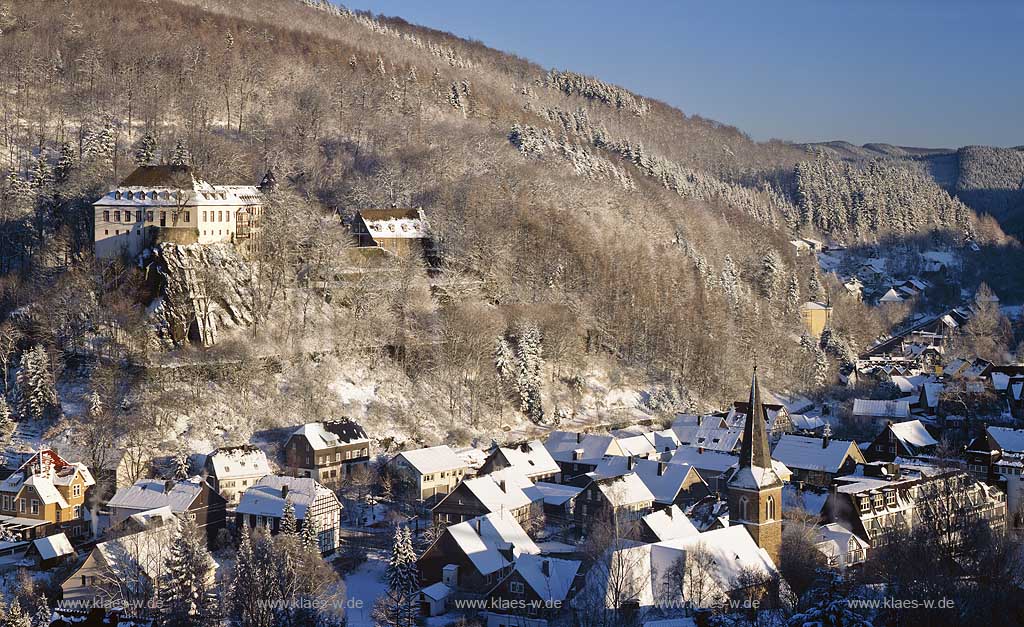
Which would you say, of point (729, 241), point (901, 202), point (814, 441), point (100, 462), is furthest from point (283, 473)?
point (901, 202)

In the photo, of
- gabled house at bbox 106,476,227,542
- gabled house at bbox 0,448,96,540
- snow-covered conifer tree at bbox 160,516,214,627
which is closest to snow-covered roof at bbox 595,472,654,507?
gabled house at bbox 106,476,227,542

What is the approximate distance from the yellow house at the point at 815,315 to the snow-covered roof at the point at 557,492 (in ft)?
187

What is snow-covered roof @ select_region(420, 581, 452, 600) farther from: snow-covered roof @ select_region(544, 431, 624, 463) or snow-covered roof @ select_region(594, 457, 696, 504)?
snow-covered roof @ select_region(544, 431, 624, 463)

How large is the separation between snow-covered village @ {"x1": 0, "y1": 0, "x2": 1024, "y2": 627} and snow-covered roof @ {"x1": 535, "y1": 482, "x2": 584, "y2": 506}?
0.79 ft

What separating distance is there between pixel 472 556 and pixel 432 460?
15.5m

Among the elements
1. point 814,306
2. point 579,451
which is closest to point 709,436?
point 579,451

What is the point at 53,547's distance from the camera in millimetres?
44625

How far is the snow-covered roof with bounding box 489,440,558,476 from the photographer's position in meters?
57.5

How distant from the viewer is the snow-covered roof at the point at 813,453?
5984 centimetres

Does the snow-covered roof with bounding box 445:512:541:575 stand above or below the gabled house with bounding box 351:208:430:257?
below

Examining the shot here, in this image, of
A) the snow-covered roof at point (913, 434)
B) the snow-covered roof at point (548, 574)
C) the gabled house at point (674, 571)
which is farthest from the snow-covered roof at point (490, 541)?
the snow-covered roof at point (913, 434)

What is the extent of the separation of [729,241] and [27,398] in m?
75.4

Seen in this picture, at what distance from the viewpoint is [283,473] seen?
55.6 m

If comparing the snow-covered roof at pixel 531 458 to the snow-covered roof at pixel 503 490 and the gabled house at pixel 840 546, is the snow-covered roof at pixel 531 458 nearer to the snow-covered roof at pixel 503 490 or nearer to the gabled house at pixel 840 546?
the snow-covered roof at pixel 503 490
